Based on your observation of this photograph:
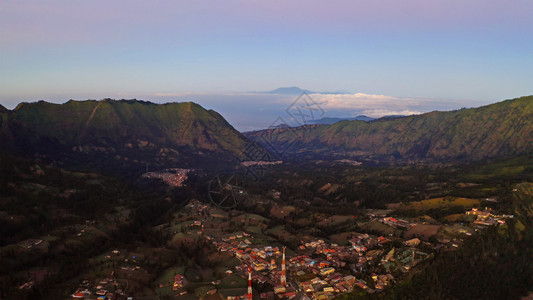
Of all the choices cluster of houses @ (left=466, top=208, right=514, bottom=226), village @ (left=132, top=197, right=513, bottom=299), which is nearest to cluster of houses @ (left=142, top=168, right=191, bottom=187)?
village @ (left=132, top=197, right=513, bottom=299)

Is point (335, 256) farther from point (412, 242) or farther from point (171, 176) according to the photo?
point (171, 176)

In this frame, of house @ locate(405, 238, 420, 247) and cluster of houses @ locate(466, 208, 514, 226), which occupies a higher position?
cluster of houses @ locate(466, 208, 514, 226)

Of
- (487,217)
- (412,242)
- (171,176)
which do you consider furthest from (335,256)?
(171,176)

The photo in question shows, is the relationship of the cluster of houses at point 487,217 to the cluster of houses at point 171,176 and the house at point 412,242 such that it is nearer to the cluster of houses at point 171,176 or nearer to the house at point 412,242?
the house at point 412,242

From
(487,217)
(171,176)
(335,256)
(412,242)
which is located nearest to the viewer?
(335,256)

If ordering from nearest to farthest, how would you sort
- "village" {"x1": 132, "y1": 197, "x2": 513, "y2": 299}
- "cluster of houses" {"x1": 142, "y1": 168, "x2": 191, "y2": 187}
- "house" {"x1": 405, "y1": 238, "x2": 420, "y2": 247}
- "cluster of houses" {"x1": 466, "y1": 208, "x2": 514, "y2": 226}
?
"village" {"x1": 132, "y1": 197, "x2": 513, "y2": 299} → "house" {"x1": 405, "y1": 238, "x2": 420, "y2": 247} → "cluster of houses" {"x1": 466, "y1": 208, "x2": 514, "y2": 226} → "cluster of houses" {"x1": 142, "y1": 168, "x2": 191, "y2": 187}

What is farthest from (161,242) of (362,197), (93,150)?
(93,150)

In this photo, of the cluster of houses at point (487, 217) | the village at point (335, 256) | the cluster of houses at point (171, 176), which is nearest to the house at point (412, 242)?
the village at point (335, 256)

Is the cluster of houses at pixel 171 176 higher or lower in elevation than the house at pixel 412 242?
lower

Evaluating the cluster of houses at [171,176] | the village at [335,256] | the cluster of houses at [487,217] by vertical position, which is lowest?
the cluster of houses at [171,176]

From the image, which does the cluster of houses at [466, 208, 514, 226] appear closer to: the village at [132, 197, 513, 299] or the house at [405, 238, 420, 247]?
the village at [132, 197, 513, 299]

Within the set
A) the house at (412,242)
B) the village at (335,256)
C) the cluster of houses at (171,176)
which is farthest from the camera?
the cluster of houses at (171,176)
